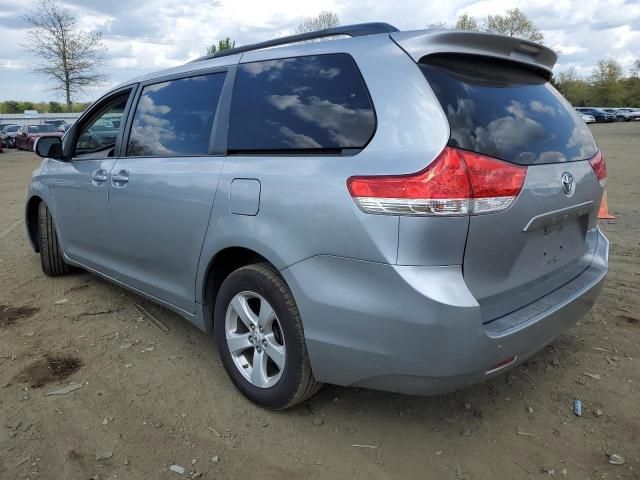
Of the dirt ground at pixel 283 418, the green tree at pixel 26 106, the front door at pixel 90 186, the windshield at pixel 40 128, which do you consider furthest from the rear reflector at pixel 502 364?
A: the green tree at pixel 26 106

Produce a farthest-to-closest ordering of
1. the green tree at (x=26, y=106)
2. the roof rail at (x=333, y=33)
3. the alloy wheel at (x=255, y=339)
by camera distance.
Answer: the green tree at (x=26, y=106) → the alloy wheel at (x=255, y=339) → the roof rail at (x=333, y=33)

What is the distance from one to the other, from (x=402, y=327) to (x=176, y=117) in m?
2.04

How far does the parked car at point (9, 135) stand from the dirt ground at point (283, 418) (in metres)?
30.1

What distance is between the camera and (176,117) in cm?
332

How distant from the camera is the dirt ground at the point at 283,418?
2.41 m

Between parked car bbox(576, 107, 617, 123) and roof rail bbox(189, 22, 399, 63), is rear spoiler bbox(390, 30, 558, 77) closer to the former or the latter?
roof rail bbox(189, 22, 399, 63)

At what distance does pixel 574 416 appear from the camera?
8.91 ft

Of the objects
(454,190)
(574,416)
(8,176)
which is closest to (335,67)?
(454,190)

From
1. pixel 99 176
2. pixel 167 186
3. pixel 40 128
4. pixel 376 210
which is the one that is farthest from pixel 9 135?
pixel 376 210

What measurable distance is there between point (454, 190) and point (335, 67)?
0.86 metres

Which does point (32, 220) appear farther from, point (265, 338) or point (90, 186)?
point (265, 338)

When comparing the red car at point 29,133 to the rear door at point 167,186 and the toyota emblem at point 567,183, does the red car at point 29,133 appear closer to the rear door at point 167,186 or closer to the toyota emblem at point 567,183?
the rear door at point 167,186

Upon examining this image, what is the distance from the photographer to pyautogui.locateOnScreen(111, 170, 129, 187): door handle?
3.51m

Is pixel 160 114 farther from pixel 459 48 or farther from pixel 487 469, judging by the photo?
pixel 487 469
